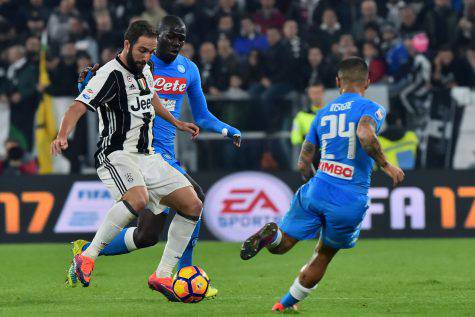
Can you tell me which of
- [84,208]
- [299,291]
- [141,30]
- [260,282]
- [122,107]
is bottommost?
[84,208]

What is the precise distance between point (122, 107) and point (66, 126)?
1.85 feet

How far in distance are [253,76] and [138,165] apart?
851 centimetres

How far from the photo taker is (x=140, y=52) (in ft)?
27.8

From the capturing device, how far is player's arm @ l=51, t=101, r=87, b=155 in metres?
7.93

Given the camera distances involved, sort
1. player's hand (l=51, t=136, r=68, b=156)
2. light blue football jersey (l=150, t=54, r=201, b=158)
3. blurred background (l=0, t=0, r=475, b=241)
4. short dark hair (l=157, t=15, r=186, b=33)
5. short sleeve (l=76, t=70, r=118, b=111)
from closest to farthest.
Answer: player's hand (l=51, t=136, r=68, b=156) < short sleeve (l=76, t=70, r=118, b=111) < short dark hair (l=157, t=15, r=186, b=33) < light blue football jersey (l=150, t=54, r=201, b=158) < blurred background (l=0, t=0, r=475, b=241)

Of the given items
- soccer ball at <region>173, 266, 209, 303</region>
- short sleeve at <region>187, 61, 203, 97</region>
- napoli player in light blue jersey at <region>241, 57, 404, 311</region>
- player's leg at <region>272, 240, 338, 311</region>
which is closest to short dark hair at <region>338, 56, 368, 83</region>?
napoli player in light blue jersey at <region>241, 57, 404, 311</region>

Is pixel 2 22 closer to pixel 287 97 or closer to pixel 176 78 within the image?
pixel 287 97

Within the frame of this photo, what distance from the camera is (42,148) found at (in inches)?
647

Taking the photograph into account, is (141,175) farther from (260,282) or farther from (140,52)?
(260,282)

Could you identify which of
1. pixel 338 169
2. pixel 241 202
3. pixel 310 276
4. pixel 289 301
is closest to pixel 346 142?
pixel 338 169

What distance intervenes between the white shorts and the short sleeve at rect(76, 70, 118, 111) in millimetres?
477

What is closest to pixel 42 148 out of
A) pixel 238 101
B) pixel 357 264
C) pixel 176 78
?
pixel 238 101

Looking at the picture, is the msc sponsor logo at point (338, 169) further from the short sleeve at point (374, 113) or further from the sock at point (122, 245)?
the sock at point (122, 245)

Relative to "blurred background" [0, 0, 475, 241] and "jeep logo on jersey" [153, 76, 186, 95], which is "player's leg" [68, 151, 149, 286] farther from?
"blurred background" [0, 0, 475, 241]
